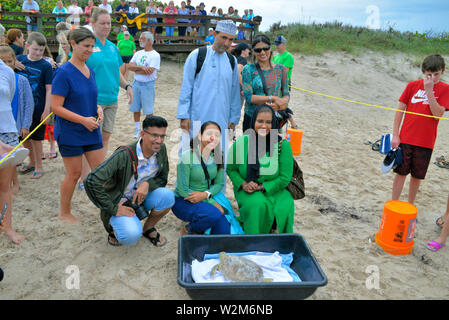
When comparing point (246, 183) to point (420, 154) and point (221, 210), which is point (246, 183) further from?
point (420, 154)

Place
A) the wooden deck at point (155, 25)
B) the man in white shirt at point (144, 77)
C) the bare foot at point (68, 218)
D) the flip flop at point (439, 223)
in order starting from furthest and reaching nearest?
the wooden deck at point (155, 25), the man in white shirt at point (144, 77), the flip flop at point (439, 223), the bare foot at point (68, 218)

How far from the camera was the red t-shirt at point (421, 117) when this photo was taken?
3.43 metres

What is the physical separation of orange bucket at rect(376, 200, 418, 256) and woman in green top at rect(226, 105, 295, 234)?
905 millimetres

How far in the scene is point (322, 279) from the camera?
232 cm

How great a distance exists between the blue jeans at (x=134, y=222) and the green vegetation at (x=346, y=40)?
42.0 ft

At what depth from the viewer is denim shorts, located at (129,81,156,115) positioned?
231 inches

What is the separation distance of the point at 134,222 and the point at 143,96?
3575 mm

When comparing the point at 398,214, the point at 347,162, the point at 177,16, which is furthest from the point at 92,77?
the point at 177,16

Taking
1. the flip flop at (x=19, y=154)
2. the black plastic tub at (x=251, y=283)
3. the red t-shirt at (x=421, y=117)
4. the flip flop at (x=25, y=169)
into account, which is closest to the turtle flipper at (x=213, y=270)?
the black plastic tub at (x=251, y=283)

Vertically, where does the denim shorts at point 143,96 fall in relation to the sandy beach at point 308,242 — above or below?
above

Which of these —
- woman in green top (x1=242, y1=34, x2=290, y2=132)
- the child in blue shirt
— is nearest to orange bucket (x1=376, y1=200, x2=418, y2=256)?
woman in green top (x1=242, y1=34, x2=290, y2=132)

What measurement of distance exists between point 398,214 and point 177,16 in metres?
10.9

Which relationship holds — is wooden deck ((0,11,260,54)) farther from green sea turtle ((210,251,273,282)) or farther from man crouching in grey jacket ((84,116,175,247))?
green sea turtle ((210,251,273,282))

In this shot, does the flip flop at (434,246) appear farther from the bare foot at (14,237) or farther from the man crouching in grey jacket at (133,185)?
the bare foot at (14,237)
